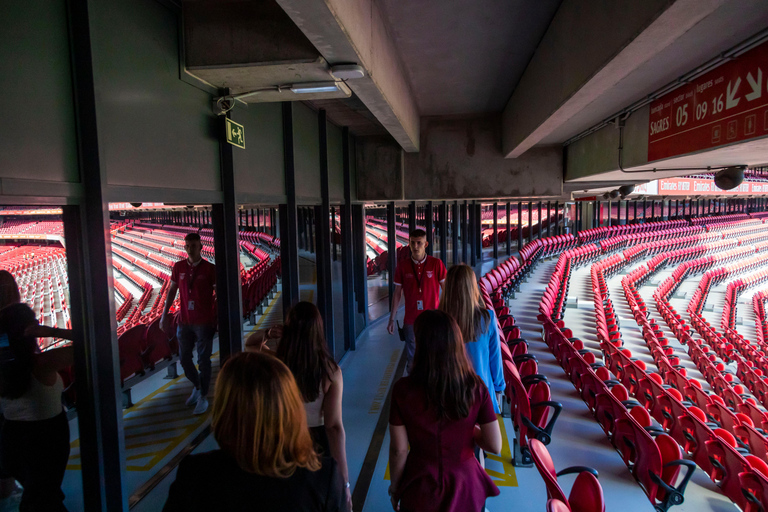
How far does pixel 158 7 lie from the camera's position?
8.43 feet

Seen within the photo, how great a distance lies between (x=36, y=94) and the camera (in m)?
1.85

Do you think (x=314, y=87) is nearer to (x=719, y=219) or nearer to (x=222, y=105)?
(x=222, y=105)

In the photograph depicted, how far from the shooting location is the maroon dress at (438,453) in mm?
1700

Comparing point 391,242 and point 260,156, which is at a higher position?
point 260,156

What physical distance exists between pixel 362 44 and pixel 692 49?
2326 mm

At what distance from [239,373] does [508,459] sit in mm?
2801

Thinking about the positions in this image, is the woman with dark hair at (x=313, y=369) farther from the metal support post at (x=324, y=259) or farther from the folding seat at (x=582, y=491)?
the metal support post at (x=324, y=259)

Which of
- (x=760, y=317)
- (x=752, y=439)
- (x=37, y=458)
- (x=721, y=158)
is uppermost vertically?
(x=721, y=158)

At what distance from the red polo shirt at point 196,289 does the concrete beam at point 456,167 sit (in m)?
3.52

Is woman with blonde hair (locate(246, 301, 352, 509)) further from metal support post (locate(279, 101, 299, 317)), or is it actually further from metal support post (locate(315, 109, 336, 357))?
metal support post (locate(315, 109, 336, 357))

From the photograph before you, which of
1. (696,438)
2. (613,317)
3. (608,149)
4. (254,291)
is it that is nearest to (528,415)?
(696,438)

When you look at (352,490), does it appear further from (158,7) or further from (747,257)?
(747,257)

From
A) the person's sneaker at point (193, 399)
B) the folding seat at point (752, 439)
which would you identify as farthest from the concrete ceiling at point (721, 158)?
the person's sneaker at point (193, 399)

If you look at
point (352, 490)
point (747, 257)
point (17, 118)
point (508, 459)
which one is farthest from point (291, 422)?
point (747, 257)
